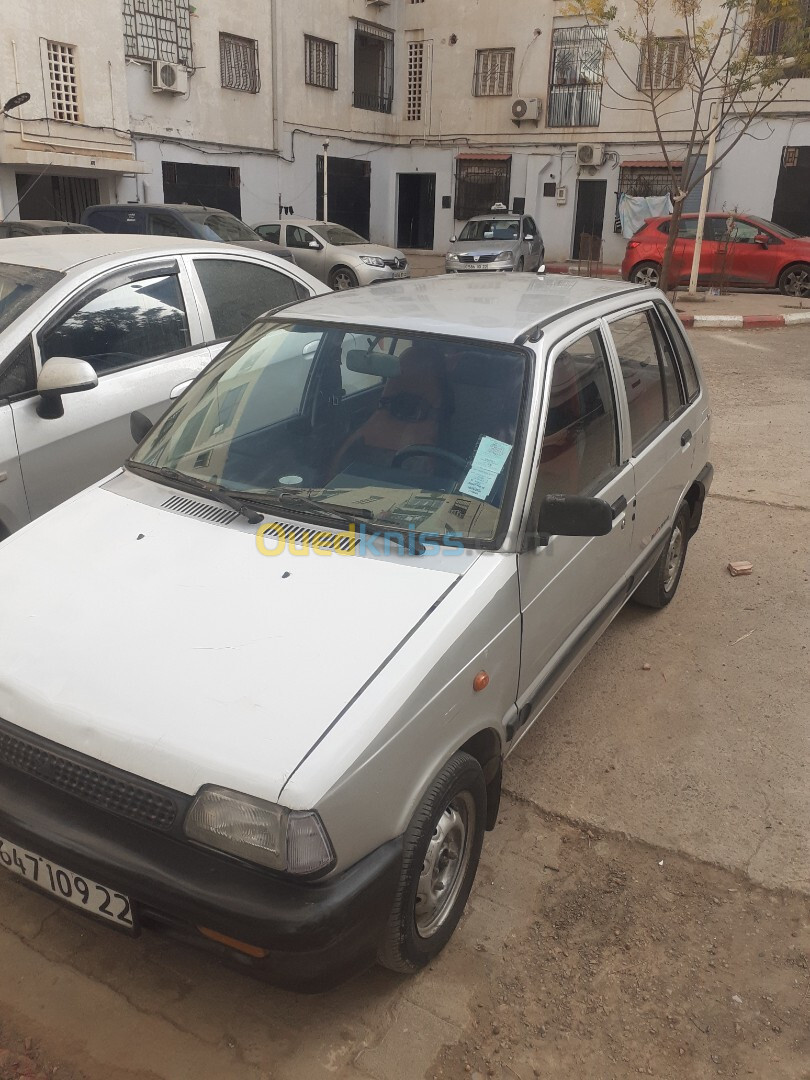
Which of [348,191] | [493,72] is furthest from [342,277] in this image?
[493,72]

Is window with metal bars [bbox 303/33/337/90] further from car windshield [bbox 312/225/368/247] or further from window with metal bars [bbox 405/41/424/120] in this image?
car windshield [bbox 312/225/368/247]

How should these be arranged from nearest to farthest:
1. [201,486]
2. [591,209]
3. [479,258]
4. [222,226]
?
[201,486], [222,226], [479,258], [591,209]

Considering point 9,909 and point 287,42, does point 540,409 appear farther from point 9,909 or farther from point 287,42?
point 287,42

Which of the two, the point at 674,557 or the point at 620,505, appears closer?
the point at 620,505

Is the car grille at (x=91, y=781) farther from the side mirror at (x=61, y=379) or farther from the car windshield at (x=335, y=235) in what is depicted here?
the car windshield at (x=335, y=235)

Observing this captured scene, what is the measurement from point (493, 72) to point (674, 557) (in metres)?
26.8

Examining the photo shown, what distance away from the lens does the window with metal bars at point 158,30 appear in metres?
19.3

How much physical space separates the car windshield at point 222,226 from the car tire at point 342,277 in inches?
140

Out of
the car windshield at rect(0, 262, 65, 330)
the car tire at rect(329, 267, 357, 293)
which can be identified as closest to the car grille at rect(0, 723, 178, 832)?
the car windshield at rect(0, 262, 65, 330)

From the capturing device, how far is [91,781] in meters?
2.12

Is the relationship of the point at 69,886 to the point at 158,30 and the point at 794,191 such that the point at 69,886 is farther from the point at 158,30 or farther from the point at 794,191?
the point at 794,191

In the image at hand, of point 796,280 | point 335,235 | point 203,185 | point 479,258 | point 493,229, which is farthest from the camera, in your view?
point 203,185

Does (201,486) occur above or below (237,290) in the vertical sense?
below

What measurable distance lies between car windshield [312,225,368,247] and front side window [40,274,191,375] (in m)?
14.2
